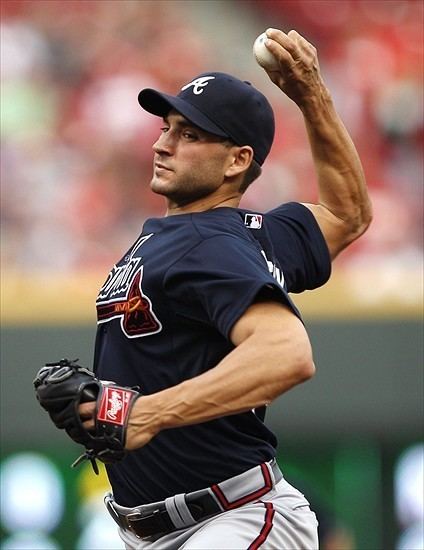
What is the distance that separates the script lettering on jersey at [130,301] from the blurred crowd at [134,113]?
4673 mm

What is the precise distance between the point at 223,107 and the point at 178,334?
2.23 ft

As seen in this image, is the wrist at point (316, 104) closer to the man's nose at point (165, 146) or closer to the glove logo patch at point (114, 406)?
the man's nose at point (165, 146)

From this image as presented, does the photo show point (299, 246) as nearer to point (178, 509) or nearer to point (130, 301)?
point (130, 301)

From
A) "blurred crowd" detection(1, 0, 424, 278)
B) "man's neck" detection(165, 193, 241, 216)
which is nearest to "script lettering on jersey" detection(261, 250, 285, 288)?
"man's neck" detection(165, 193, 241, 216)

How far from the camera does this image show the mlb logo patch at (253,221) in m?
3.32

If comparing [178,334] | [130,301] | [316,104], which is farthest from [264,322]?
[316,104]

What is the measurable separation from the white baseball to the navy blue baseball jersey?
510mm

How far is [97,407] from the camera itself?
2711mm

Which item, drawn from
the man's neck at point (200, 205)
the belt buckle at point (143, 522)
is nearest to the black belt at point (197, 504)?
the belt buckle at point (143, 522)

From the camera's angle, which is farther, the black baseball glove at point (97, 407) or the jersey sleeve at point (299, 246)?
the jersey sleeve at point (299, 246)

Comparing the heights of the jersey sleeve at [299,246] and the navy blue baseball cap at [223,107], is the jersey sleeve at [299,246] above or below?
below

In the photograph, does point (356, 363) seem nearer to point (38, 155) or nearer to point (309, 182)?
point (309, 182)

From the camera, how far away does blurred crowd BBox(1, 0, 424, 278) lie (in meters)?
8.23

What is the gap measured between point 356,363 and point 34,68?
12.4 feet
